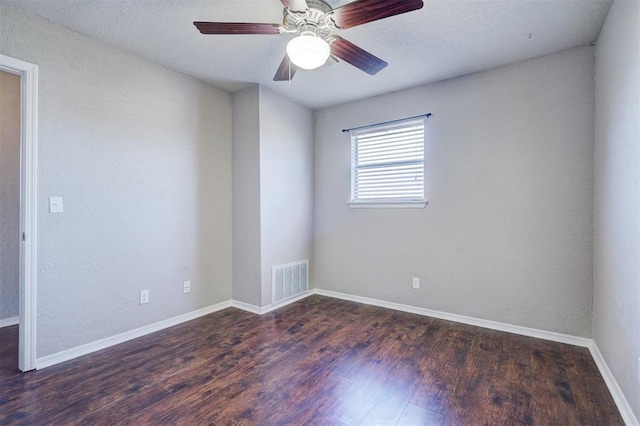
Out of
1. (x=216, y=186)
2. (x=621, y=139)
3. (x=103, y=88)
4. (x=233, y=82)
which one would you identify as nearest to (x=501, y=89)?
(x=621, y=139)

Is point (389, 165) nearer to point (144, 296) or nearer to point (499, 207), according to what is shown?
point (499, 207)

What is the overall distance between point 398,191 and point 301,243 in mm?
1397

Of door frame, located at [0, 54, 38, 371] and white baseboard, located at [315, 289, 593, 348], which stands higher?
door frame, located at [0, 54, 38, 371]

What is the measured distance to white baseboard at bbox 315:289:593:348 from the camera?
8.54 feet

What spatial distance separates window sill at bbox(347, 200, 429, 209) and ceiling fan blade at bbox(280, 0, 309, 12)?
7.50 ft

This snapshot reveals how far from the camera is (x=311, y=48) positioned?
1.69 m

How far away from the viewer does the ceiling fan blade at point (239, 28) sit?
176 centimetres

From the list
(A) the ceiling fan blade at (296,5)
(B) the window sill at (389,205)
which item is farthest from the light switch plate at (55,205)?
(B) the window sill at (389,205)

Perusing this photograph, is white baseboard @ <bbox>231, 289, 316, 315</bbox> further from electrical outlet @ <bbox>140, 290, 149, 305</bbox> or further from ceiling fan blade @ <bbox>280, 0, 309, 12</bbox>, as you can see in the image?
ceiling fan blade @ <bbox>280, 0, 309, 12</bbox>

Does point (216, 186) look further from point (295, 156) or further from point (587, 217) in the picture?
point (587, 217)

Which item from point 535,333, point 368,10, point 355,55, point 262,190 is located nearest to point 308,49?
point 368,10

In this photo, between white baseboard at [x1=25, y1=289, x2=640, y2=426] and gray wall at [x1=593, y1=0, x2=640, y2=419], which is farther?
white baseboard at [x1=25, y1=289, x2=640, y2=426]

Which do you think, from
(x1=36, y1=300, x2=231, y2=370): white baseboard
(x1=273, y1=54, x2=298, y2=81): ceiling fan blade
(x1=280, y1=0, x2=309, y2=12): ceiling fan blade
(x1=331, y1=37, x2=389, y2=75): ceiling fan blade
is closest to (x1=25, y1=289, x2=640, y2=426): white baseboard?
(x1=36, y1=300, x2=231, y2=370): white baseboard

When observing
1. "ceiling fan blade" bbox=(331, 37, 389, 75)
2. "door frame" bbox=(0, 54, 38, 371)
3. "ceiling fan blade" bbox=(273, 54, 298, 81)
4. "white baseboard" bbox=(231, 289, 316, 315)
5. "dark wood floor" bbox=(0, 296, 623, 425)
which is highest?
"ceiling fan blade" bbox=(273, 54, 298, 81)
